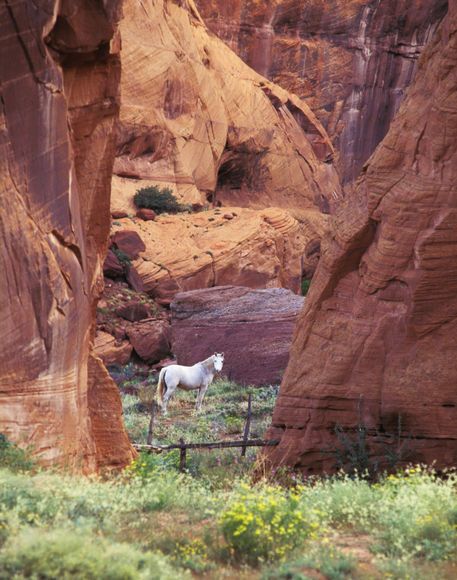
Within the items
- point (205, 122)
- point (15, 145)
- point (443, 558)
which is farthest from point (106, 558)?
point (205, 122)

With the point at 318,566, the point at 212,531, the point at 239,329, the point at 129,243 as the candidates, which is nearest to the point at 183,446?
the point at 212,531

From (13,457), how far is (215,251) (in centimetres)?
2556

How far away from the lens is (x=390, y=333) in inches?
481

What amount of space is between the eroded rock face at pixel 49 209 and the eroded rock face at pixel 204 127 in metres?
24.2

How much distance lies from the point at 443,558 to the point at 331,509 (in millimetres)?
1565

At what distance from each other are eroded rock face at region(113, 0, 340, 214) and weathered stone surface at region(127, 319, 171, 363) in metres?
6.47

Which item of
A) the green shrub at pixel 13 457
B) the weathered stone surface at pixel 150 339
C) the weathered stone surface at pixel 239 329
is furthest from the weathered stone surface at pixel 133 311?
the green shrub at pixel 13 457

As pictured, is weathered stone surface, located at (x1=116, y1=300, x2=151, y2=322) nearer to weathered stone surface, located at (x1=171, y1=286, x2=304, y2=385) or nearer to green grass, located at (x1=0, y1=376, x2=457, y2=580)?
weathered stone surface, located at (x1=171, y1=286, x2=304, y2=385)

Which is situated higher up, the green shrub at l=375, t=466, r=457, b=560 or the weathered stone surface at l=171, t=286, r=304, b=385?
the green shrub at l=375, t=466, r=457, b=560

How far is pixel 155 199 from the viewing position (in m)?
35.4

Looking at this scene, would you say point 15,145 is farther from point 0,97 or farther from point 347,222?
point 347,222

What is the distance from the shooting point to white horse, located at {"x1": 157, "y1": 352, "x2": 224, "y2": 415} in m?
21.5

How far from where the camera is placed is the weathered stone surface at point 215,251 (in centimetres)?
3259

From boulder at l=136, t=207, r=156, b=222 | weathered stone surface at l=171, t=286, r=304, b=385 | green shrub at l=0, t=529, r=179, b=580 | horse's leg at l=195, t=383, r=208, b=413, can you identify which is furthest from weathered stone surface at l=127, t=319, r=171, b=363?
green shrub at l=0, t=529, r=179, b=580
